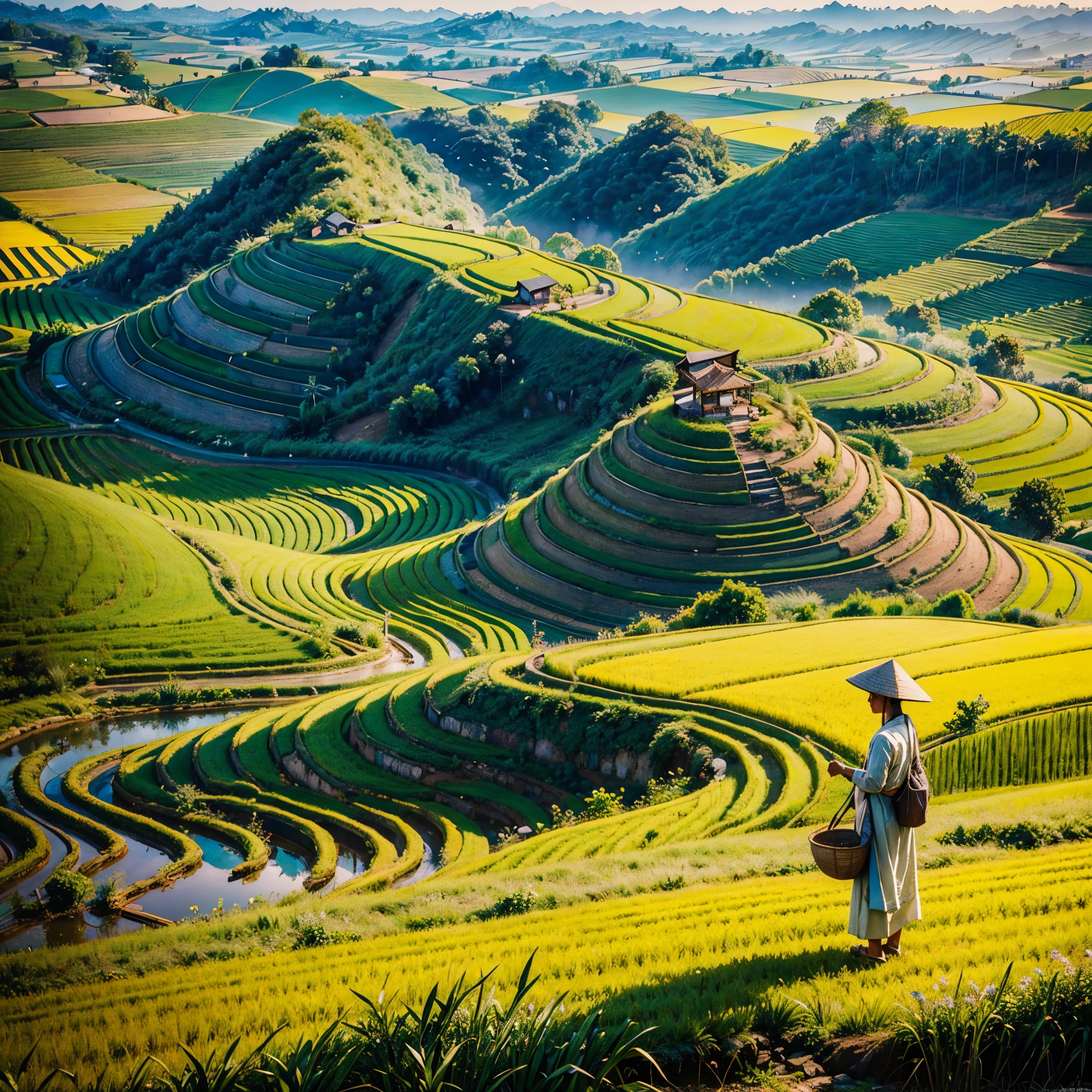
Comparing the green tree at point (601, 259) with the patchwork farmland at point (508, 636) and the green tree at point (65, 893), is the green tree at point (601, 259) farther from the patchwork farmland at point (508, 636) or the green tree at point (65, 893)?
the green tree at point (65, 893)

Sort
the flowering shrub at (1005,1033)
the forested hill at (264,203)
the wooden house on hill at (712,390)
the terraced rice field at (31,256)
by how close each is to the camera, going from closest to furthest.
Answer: the flowering shrub at (1005,1033) → the wooden house on hill at (712,390) → the terraced rice field at (31,256) → the forested hill at (264,203)

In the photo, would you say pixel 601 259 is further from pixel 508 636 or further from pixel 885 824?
pixel 885 824

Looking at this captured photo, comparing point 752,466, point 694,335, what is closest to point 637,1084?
point 752,466

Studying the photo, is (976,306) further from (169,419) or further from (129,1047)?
(129,1047)

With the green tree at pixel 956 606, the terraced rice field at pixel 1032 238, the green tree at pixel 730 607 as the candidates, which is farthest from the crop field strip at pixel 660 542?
the terraced rice field at pixel 1032 238

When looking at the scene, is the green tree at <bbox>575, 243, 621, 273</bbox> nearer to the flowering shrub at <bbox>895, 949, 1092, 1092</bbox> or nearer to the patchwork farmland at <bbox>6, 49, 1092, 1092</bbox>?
the patchwork farmland at <bbox>6, 49, 1092, 1092</bbox>

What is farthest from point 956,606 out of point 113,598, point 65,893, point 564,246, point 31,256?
point 31,256
